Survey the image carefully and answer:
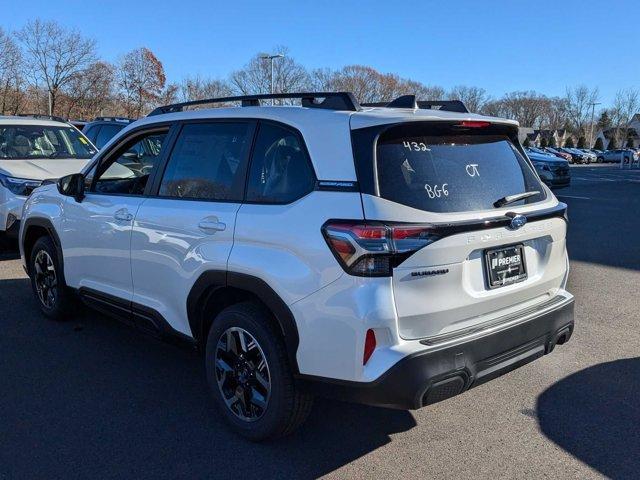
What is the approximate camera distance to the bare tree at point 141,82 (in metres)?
57.2

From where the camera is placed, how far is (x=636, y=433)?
3.34 m

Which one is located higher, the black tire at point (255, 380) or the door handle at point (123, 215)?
the door handle at point (123, 215)

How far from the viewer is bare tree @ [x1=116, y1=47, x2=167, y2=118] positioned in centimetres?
5719

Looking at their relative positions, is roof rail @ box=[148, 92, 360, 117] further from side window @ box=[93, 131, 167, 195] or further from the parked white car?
the parked white car

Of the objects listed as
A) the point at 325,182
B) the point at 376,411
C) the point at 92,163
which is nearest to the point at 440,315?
the point at 325,182

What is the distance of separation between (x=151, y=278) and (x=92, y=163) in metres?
1.35

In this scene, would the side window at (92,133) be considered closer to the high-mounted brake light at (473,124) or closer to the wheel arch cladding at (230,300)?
the wheel arch cladding at (230,300)

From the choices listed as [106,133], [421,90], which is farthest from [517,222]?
[421,90]

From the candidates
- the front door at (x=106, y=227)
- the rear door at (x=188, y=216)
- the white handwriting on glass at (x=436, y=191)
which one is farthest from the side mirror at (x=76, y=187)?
the white handwriting on glass at (x=436, y=191)

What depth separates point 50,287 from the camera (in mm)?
5195

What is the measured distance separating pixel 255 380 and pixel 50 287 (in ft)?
9.61

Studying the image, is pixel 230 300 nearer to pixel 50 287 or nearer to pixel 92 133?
pixel 50 287

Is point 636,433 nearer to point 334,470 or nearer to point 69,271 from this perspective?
point 334,470

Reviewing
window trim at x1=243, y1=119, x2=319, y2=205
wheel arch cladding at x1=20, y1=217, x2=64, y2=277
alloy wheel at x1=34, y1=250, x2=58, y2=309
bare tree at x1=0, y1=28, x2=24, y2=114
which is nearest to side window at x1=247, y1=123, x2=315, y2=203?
window trim at x1=243, y1=119, x2=319, y2=205
